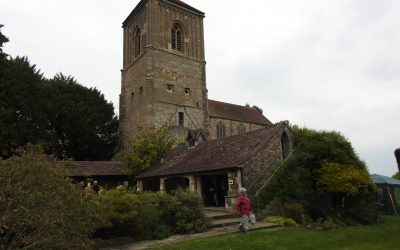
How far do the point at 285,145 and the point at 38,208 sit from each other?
14.9 meters

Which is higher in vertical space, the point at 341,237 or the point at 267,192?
the point at 267,192

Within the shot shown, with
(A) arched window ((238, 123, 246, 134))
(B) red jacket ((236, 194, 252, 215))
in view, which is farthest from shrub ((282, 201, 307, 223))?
(A) arched window ((238, 123, 246, 134))

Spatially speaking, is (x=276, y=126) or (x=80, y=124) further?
(x=80, y=124)

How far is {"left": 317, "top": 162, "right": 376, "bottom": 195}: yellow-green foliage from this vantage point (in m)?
16.4

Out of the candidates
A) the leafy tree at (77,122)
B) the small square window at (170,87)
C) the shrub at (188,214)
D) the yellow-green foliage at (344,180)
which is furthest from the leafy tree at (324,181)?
the leafy tree at (77,122)

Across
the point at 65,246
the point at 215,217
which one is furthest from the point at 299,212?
the point at 65,246

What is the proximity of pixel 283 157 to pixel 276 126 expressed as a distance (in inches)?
73.0

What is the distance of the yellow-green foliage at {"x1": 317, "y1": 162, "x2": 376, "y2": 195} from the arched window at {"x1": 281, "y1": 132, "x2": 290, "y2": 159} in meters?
2.19

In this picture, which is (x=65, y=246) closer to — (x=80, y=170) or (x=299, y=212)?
(x=299, y=212)

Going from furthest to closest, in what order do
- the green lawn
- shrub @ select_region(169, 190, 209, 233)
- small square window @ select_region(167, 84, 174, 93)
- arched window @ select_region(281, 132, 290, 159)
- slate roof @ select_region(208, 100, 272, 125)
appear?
slate roof @ select_region(208, 100, 272, 125)
small square window @ select_region(167, 84, 174, 93)
arched window @ select_region(281, 132, 290, 159)
shrub @ select_region(169, 190, 209, 233)
the green lawn

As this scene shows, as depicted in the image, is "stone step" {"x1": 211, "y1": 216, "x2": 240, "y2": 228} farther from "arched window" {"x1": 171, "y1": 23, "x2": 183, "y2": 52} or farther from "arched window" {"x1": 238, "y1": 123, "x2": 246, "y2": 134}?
"arched window" {"x1": 238, "y1": 123, "x2": 246, "y2": 134}

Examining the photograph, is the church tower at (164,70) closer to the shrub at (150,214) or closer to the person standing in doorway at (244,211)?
the shrub at (150,214)

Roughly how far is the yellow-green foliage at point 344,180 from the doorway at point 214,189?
6027 mm

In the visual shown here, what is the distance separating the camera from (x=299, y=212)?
15.7m
